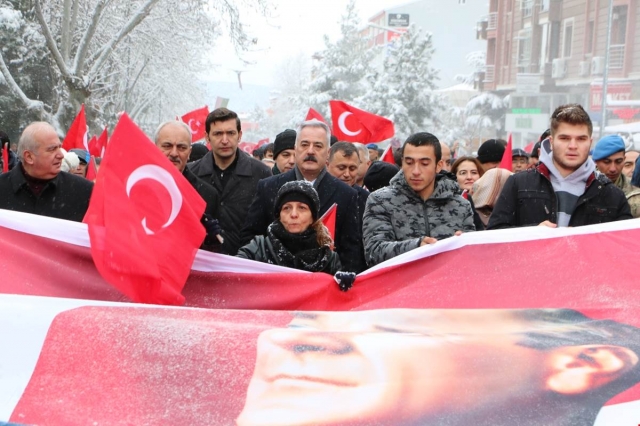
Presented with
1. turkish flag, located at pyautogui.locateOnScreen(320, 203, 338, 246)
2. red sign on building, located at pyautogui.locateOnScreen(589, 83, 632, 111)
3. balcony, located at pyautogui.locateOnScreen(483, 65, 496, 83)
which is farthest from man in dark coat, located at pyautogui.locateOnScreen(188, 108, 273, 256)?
balcony, located at pyautogui.locateOnScreen(483, 65, 496, 83)

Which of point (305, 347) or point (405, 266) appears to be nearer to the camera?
point (305, 347)

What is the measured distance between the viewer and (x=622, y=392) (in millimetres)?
3107

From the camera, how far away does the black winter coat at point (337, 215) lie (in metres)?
5.27

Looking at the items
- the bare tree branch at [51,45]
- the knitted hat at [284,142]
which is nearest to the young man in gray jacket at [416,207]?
the knitted hat at [284,142]

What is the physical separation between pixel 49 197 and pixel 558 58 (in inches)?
1546

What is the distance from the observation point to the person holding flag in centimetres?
449

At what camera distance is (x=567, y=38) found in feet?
134

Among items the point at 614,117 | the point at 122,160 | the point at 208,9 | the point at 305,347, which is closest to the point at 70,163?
the point at 122,160

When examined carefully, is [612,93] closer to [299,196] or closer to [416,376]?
[299,196]

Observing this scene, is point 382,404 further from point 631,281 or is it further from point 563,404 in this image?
point 631,281

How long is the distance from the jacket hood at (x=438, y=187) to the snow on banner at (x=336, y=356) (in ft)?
2.39

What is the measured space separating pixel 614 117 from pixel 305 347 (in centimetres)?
3106

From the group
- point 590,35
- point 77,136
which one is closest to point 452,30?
point 590,35

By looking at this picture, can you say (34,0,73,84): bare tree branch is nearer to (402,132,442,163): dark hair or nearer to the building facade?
(402,132,442,163): dark hair
